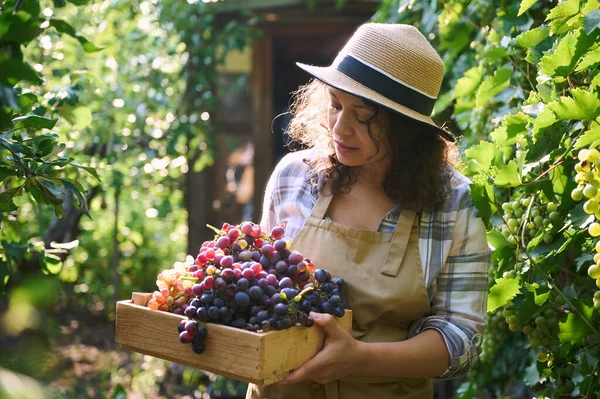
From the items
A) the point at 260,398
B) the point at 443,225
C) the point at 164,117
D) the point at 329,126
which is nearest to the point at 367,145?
the point at 329,126

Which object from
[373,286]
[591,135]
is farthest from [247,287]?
[591,135]

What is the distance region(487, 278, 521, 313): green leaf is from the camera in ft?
5.44

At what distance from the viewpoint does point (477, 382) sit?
2963 mm

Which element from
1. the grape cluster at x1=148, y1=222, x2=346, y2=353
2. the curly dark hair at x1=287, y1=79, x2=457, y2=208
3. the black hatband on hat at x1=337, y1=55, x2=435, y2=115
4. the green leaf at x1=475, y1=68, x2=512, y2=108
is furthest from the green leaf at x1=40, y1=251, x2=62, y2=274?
Answer: the green leaf at x1=475, y1=68, x2=512, y2=108

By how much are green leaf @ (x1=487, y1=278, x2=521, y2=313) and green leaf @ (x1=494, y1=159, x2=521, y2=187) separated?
9.1 inches

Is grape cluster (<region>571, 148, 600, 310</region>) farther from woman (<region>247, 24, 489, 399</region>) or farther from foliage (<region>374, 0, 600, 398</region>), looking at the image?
woman (<region>247, 24, 489, 399</region>)

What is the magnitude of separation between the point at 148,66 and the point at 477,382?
3512 mm

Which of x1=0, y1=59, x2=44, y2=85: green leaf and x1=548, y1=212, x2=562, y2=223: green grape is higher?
x1=0, y1=59, x2=44, y2=85: green leaf

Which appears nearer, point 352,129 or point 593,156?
point 593,156

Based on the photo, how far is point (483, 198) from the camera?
68.2 inches

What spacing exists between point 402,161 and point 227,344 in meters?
0.73

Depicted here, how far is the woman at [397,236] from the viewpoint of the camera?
5.72 feet

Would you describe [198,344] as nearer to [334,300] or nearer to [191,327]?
→ [191,327]

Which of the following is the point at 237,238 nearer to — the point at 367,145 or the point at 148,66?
the point at 367,145
